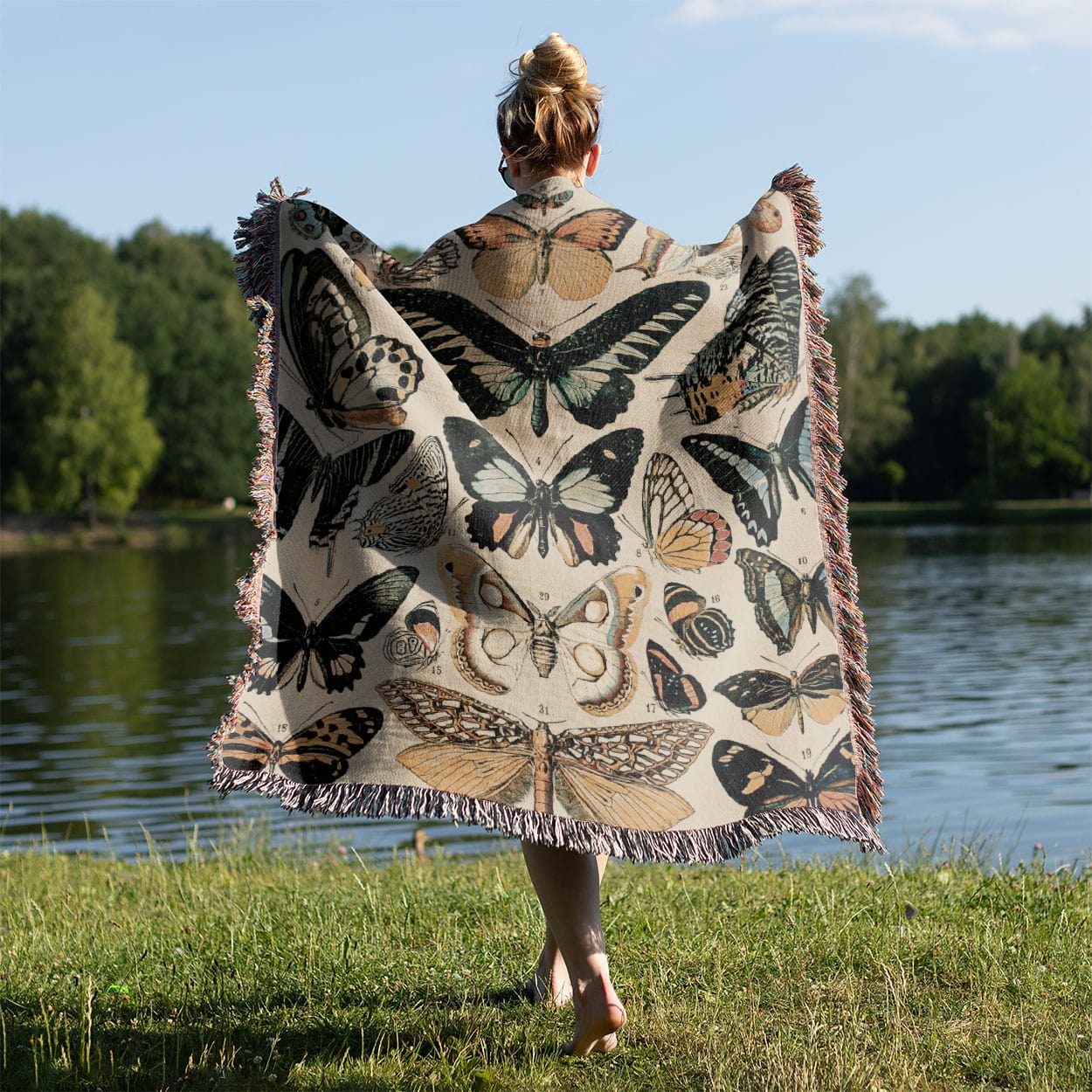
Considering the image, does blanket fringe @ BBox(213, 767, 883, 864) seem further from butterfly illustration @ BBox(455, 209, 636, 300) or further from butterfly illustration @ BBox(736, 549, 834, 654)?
butterfly illustration @ BBox(455, 209, 636, 300)

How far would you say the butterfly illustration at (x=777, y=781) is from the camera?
304cm

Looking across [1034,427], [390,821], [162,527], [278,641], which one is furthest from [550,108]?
[1034,427]

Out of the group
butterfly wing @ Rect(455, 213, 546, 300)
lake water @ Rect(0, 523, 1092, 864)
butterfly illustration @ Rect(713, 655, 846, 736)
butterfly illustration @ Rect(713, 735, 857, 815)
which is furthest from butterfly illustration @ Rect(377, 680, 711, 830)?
lake water @ Rect(0, 523, 1092, 864)

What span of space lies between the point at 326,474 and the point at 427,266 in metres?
0.55

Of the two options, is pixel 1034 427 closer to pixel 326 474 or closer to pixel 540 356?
pixel 540 356

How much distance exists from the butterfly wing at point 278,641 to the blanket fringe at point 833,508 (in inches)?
49.3

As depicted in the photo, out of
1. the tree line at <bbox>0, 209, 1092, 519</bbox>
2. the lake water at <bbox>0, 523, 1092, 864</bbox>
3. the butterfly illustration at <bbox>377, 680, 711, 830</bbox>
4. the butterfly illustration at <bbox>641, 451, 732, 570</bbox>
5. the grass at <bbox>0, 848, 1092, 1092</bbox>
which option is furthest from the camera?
the tree line at <bbox>0, 209, 1092, 519</bbox>

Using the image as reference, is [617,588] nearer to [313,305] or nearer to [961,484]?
[313,305]

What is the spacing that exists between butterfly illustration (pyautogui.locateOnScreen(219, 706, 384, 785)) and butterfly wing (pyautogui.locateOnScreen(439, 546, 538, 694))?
24 cm

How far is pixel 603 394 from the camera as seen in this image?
3152mm

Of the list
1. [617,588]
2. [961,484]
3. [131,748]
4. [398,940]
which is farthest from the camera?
[961,484]

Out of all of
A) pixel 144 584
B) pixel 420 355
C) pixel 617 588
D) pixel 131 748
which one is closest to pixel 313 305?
pixel 420 355

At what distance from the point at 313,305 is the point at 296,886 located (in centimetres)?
248

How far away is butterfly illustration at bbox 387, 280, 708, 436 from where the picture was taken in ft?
10.3
